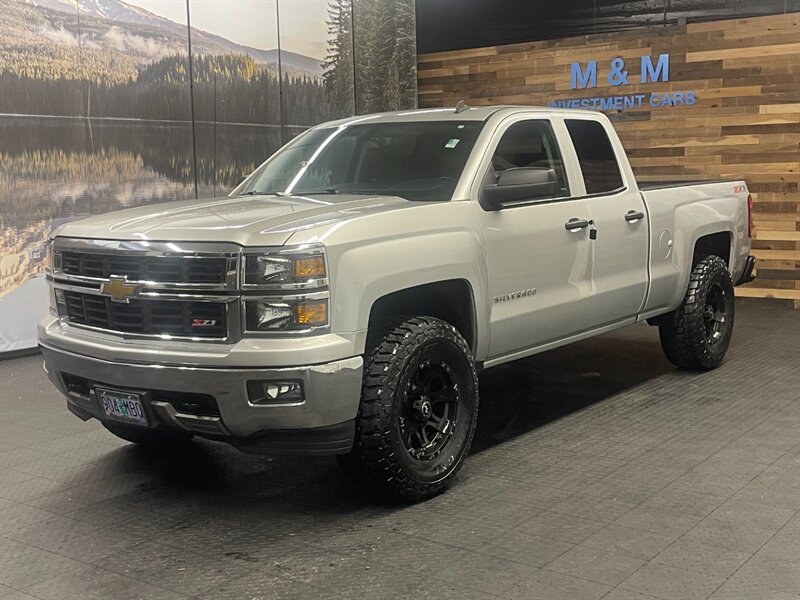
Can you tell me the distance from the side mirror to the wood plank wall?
20.2 feet

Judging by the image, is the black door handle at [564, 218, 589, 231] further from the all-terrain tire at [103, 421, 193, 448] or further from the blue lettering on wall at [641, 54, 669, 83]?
the blue lettering on wall at [641, 54, 669, 83]

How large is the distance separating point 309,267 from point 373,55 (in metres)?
9.24

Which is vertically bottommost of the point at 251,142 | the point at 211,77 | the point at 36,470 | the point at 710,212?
the point at 36,470

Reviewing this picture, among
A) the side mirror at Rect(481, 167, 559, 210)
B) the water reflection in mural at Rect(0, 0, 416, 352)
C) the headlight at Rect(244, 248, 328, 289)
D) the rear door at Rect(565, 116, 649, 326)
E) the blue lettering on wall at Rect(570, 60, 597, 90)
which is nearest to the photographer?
the headlight at Rect(244, 248, 328, 289)

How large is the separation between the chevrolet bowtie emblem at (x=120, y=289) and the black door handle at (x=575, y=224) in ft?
7.94

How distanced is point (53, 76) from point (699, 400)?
6.17 meters

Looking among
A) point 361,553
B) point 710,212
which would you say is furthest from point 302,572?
point 710,212

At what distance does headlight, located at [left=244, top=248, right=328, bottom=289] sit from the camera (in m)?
3.57

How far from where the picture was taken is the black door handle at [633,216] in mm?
5582

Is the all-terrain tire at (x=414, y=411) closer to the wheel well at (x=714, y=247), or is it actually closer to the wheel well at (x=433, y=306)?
the wheel well at (x=433, y=306)

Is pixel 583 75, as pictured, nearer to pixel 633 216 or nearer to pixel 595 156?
pixel 595 156

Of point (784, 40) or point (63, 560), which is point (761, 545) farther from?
point (784, 40)

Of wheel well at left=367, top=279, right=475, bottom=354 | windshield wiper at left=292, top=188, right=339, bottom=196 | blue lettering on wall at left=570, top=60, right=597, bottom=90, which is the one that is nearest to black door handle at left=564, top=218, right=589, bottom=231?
wheel well at left=367, top=279, right=475, bottom=354

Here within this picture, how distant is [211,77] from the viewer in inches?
388
